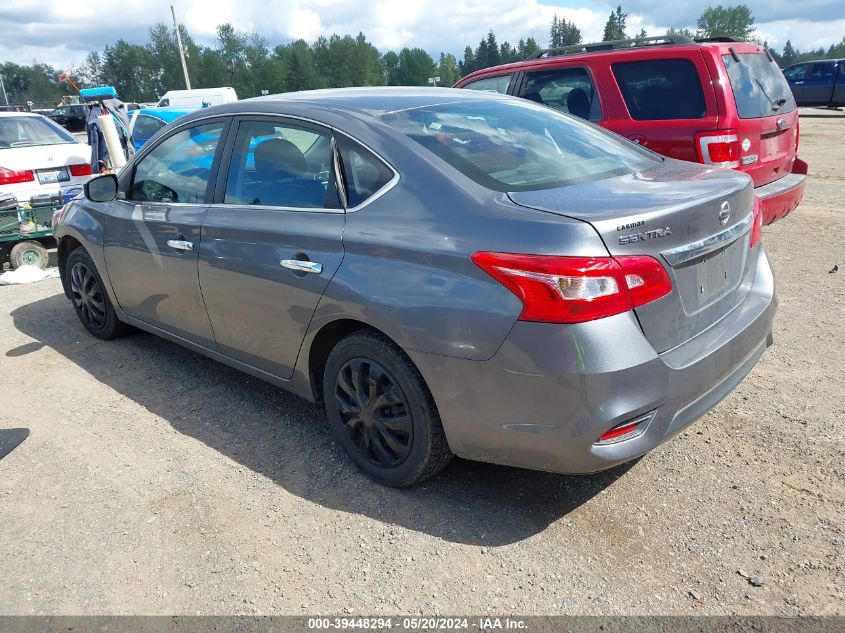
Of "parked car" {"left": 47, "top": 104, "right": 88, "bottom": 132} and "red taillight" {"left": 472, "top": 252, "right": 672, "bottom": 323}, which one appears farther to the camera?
"parked car" {"left": 47, "top": 104, "right": 88, "bottom": 132}

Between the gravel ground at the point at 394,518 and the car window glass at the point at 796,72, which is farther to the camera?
the car window glass at the point at 796,72

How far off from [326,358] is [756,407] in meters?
2.24

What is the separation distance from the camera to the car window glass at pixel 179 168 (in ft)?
12.2

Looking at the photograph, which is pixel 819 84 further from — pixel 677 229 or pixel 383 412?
pixel 383 412

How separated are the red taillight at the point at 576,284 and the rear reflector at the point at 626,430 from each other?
41cm

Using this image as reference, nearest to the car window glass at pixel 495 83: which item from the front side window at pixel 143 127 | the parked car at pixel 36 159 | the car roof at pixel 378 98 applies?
the car roof at pixel 378 98

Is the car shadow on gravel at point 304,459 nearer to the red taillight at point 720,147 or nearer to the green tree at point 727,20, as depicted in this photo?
the red taillight at point 720,147

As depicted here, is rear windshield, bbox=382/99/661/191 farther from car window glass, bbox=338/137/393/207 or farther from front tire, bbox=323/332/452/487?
front tire, bbox=323/332/452/487

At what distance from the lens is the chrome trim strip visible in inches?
94.9

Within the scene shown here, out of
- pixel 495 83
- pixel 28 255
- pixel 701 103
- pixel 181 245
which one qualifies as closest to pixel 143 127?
pixel 28 255

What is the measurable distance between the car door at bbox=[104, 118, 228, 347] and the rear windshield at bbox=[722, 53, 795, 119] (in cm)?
427

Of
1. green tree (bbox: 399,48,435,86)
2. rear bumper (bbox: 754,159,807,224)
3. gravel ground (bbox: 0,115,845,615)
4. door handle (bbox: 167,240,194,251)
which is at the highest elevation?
green tree (bbox: 399,48,435,86)

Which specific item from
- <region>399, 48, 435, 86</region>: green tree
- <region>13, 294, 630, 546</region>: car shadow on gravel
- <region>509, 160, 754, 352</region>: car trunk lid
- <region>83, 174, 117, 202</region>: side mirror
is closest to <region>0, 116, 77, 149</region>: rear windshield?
<region>13, 294, 630, 546</region>: car shadow on gravel

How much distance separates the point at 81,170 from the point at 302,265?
286 inches
